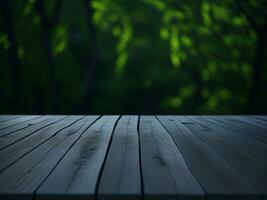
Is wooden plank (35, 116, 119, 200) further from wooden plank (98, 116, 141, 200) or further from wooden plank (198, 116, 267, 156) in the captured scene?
wooden plank (198, 116, 267, 156)

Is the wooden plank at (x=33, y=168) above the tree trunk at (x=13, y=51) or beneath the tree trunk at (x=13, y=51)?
beneath

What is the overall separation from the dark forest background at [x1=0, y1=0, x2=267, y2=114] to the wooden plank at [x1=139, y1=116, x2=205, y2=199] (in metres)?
9.13

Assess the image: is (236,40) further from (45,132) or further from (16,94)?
(45,132)

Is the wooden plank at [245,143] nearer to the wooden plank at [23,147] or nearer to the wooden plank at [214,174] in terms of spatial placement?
the wooden plank at [214,174]

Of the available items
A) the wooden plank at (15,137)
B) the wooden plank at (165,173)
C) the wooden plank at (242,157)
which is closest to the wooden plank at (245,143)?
the wooden plank at (242,157)

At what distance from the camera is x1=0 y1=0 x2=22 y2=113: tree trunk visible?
437 inches

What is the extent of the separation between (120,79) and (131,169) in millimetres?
15877

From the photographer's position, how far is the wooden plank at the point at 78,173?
153 centimetres

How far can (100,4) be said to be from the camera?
15.2 meters

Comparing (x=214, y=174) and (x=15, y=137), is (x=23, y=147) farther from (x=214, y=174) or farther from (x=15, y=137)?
(x=214, y=174)

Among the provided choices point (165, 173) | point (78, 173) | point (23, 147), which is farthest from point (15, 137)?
point (165, 173)

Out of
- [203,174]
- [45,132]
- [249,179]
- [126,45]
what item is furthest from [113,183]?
[126,45]

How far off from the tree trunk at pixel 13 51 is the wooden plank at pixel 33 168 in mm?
8826

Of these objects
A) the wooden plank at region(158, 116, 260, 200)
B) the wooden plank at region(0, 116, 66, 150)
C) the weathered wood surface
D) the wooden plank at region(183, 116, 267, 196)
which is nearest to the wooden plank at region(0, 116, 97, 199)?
the weathered wood surface
